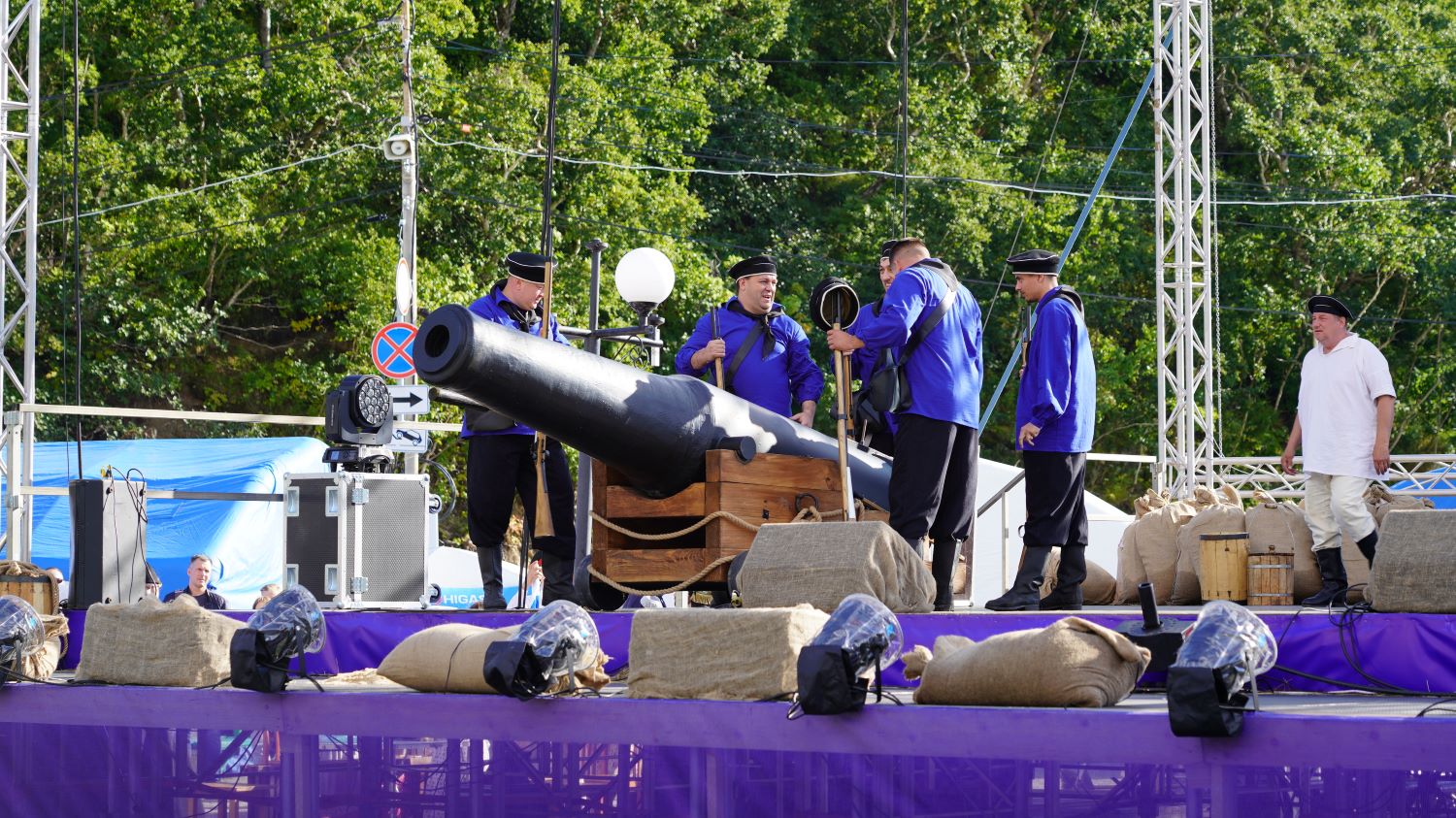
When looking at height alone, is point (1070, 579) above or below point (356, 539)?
above

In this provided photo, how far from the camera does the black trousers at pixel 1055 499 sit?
21.8 feet

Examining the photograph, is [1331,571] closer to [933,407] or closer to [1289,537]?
[1289,537]

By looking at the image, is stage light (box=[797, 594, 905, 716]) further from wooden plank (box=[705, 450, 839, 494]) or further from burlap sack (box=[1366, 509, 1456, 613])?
wooden plank (box=[705, 450, 839, 494])

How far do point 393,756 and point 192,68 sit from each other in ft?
69.1

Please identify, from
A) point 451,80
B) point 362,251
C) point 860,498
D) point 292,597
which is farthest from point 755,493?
point 451,80

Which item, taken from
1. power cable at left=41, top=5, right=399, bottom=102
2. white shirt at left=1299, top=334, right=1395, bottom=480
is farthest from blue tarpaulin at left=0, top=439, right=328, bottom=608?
white shirt at left=1299, top=334, right=1395, bottom=480

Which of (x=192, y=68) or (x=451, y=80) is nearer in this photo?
(x=192, y=68)

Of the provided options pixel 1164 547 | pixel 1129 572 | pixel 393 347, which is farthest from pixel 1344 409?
pixel 393 347

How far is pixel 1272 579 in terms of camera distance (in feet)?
23.8

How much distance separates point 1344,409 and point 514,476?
11.2 ft

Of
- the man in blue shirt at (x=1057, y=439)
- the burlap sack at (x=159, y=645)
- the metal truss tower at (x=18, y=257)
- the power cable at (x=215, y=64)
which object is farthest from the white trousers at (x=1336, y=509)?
the power cable at (x=215, y=64)

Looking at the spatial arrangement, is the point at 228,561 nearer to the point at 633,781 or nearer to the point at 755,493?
the point at 755,493

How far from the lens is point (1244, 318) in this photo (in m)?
30.3

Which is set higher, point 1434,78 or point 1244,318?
point 1434,78
